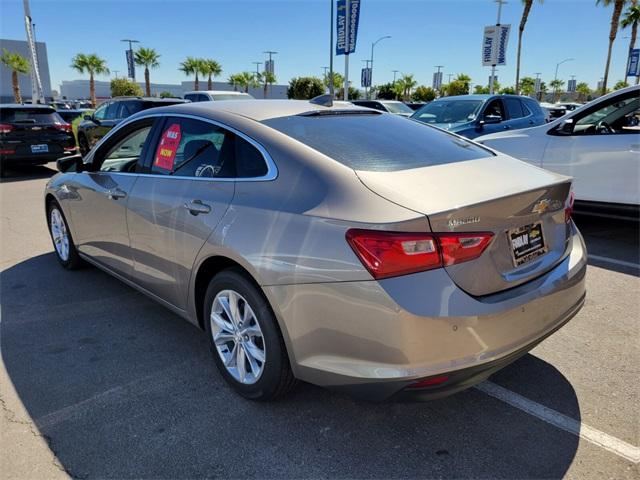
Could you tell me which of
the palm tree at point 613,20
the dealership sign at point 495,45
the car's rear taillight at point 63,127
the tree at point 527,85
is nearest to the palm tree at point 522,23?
the palm tree at point 613,20

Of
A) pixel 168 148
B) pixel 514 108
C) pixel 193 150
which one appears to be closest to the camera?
pixel 193 150

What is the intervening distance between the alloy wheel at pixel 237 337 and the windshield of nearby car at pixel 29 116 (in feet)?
35.5

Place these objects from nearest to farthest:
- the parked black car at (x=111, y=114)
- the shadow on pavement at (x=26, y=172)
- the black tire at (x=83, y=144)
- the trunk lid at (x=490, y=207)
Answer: the trunk lid at (x=490, y=207) < the shadow on pavement at (x=26, y=172) < the parked black car at (x=111, y=114) < the black tire at (x=83, y=144)

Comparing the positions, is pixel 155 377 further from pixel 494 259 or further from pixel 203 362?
pixel 494 259

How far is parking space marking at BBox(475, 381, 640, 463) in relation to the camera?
2.35 meters

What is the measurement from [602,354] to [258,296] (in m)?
2.36

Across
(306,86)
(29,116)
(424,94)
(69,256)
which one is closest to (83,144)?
(29,116)

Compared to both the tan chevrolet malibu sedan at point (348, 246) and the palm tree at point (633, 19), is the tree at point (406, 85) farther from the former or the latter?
the tan chevrolet malibu sedan at point (348, 246)

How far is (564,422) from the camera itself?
2.56 m

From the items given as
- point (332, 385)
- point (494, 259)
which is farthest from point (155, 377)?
point (494, 259)

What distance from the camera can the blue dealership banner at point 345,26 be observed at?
77.7 feet

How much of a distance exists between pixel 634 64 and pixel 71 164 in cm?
4686

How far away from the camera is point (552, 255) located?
2613 mm

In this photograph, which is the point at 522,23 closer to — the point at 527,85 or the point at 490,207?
the point at 490,207
